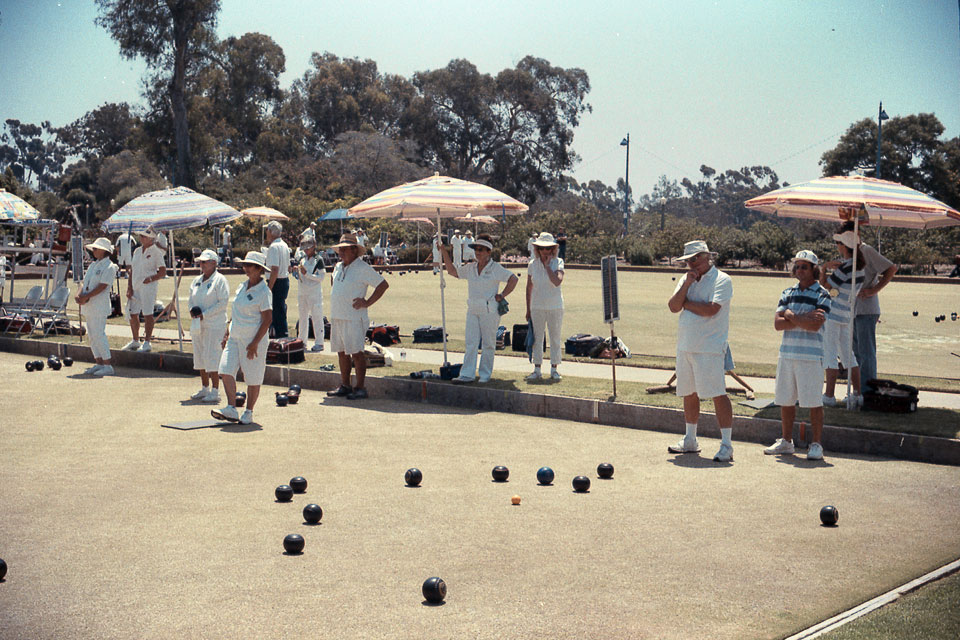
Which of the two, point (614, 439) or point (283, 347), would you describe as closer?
point (614, 439)

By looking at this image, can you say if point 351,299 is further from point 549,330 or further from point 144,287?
point 144,287

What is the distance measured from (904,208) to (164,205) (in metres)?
9.31

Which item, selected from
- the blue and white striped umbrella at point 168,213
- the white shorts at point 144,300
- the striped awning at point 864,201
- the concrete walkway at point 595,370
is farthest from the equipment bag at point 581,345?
the white shorts at point 144,300

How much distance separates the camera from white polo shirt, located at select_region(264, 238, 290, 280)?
14.7 metres

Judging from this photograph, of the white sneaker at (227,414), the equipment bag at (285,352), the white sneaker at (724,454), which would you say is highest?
the equipment bag at (285,352)

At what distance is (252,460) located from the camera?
8.57m

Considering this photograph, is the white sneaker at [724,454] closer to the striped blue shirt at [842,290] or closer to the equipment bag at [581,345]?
the striped blue shirt at [842,290]

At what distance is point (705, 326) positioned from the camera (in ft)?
27.6

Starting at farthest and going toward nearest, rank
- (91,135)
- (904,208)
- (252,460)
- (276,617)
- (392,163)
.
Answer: (91,135) → (392,163) → (904,208) → (252,460) → (276,617)

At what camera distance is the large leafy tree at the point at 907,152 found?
5659 cm

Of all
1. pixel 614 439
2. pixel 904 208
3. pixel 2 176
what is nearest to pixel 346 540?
pixel 614 439

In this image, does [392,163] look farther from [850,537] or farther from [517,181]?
[850,537]

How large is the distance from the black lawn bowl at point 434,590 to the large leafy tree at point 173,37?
2083 inches

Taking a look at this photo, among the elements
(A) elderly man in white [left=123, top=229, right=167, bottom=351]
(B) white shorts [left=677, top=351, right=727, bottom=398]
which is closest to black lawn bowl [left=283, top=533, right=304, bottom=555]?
(B) white shorts [left=677, top=351, right=727, bottom=398]
